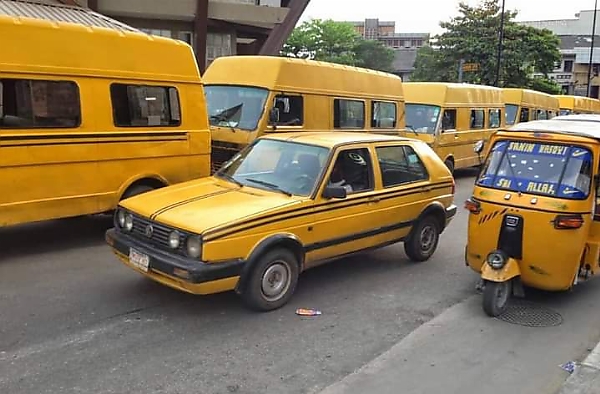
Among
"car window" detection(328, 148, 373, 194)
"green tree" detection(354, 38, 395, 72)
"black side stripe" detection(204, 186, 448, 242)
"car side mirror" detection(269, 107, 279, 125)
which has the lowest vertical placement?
"black side stripe" detection(204, 186, 448, 242)

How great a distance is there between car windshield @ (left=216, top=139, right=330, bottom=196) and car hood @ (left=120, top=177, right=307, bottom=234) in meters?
0.16

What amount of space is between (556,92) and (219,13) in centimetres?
3286

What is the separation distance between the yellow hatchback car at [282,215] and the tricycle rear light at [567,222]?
1.89 m

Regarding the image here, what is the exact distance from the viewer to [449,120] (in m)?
15.4

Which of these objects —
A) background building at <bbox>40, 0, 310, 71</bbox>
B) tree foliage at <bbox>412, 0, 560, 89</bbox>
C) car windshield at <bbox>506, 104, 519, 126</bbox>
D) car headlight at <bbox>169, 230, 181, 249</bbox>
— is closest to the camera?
car headlight at <bbox>169, 230, 181, 249</bbox>

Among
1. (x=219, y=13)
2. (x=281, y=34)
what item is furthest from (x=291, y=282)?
(x=281, y=34)

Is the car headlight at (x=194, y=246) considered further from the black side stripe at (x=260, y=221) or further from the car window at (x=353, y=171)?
the car window at (x=353, y=171)

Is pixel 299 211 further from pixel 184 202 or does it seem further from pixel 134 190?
pixel 134 190

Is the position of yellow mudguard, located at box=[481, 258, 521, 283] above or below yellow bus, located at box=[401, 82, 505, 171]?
below

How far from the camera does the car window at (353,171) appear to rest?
645 cm

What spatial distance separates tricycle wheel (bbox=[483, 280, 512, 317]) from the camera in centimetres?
584

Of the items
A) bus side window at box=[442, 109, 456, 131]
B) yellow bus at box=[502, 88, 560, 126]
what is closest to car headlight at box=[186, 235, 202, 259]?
bus side window at box=[442, 109, 456, 131]

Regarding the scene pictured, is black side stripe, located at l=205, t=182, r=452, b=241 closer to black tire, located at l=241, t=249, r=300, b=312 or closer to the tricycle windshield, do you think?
black tire, located at l=241, t=249, r=300, b=312

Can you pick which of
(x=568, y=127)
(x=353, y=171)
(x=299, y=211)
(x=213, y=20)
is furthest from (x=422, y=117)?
(x=299, y=211)
